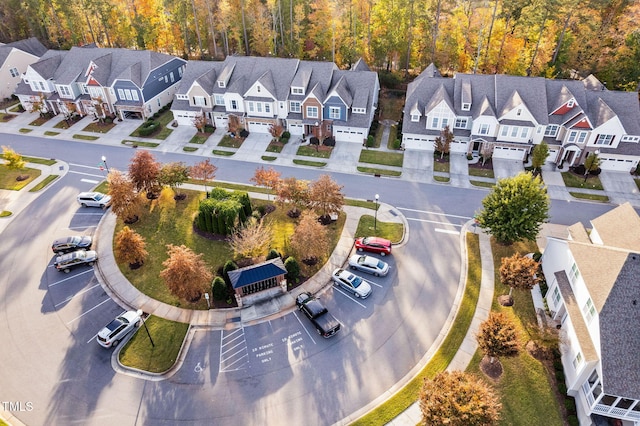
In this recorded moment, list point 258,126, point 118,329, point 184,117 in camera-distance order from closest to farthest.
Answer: point 118,329, point 258,126, point 184,117

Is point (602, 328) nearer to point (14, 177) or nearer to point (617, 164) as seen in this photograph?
point (617, 164)

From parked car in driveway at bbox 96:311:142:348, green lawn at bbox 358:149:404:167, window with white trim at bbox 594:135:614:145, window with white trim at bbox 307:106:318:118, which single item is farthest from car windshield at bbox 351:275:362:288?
window with white trim at bbox 594:135:614:145

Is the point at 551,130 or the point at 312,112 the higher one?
the point at 551,130

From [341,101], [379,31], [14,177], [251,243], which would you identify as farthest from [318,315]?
[379,31]

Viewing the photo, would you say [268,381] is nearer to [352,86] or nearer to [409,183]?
[409,183]

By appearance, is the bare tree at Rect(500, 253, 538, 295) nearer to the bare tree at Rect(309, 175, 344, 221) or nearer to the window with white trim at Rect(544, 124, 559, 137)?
the bare tree at Rect(309, 175, 344, 221)

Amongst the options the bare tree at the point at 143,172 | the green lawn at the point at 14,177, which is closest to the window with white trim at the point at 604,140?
the bare tree at the point at 143,172
